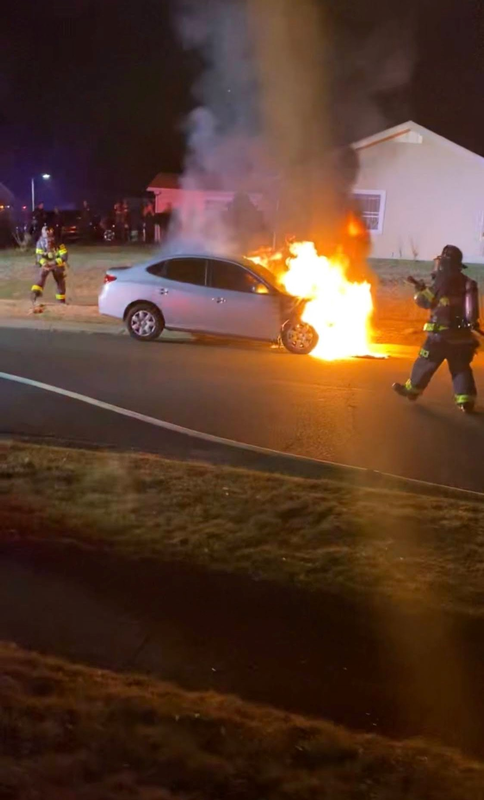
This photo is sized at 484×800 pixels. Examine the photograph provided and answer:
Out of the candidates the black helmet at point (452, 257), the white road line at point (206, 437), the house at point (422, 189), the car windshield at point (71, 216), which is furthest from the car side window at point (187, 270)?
the car windshield at point (71, 216)

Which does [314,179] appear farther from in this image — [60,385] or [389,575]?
[389,575]

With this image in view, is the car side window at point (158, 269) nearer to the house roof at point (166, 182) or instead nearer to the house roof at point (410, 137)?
the house roof at point (410, 137)

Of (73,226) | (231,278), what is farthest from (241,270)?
(73,226)

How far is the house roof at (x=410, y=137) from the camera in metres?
23.6

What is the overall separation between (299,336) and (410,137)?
1475 cm

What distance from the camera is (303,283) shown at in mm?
13180

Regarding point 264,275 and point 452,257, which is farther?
point 264,275

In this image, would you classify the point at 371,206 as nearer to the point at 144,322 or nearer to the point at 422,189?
the point at 422,189

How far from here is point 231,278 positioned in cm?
1192

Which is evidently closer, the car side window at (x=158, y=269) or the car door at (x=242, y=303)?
the car door at (x=242, y=303)

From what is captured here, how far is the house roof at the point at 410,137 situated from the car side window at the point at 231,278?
1338 centimetres

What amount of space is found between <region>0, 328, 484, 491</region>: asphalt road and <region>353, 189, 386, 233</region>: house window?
13.3m

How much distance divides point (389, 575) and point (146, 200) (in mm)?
40390

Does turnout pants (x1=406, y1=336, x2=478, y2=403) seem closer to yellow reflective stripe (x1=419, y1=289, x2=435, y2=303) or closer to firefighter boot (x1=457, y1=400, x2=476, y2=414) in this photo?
firefighter boot (x1=457, y1=400, x2=476, y2=414)
